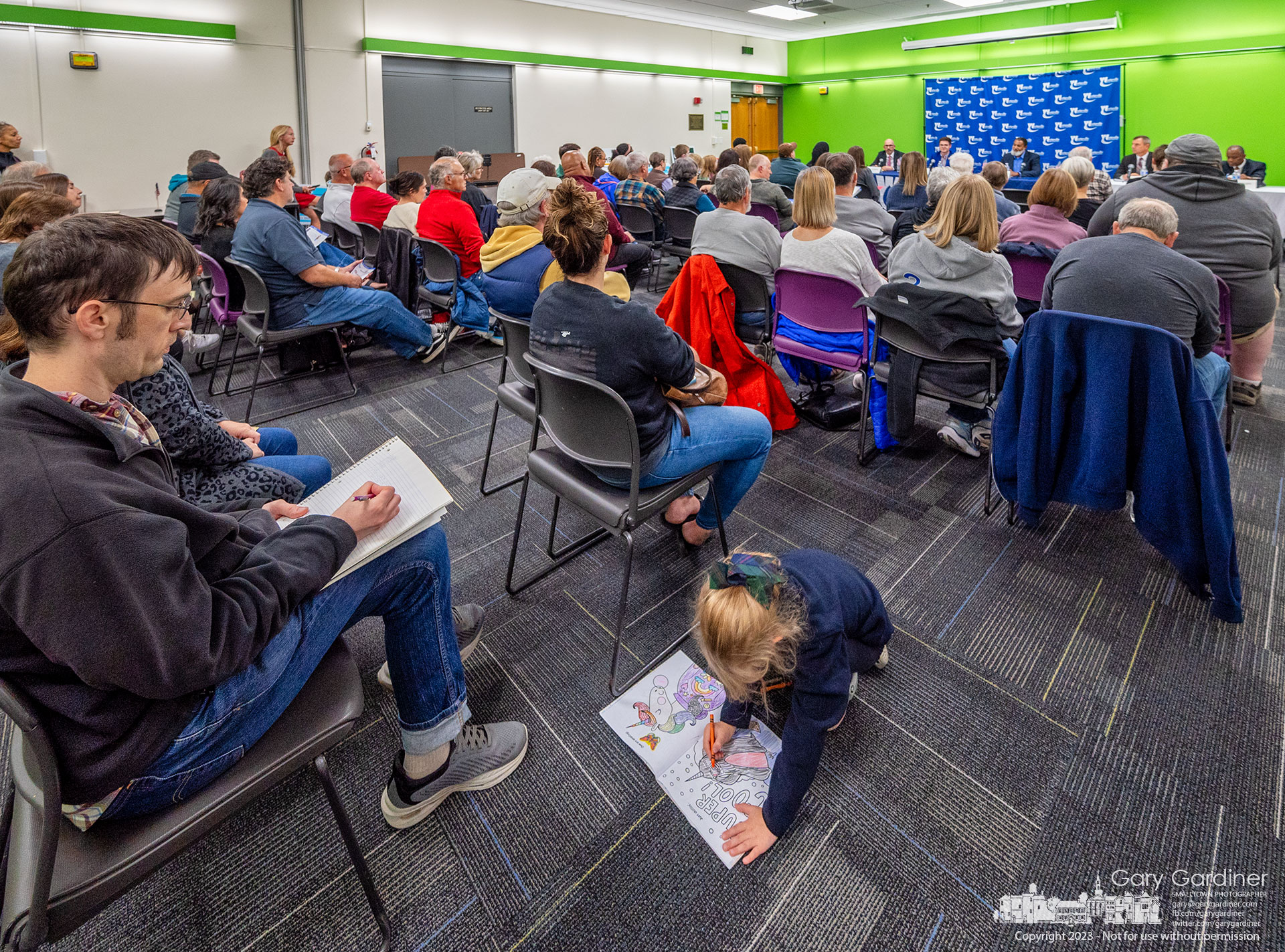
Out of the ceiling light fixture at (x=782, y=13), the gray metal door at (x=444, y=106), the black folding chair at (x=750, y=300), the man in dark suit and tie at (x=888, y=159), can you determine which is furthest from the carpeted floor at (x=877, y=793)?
the ceiling light fixture at (x=782, y=13)

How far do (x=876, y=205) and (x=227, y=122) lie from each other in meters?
7.34

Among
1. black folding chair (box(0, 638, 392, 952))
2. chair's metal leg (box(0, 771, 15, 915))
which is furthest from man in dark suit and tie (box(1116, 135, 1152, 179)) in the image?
chair's metal leg (box(0, 771, 15, 915))

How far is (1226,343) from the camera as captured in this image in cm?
264

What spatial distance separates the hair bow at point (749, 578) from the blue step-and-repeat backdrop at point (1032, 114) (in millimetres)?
12096

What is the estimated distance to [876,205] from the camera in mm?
3992

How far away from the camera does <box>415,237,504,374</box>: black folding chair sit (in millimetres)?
3887

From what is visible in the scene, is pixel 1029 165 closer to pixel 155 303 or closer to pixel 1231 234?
pixel 1231 234

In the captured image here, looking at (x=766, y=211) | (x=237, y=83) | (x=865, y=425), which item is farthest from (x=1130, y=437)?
(x=237, y=83)

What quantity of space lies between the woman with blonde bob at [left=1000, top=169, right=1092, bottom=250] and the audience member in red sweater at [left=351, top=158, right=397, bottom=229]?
13.2ft

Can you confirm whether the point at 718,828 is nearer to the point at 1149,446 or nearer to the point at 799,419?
the point at 1149,446

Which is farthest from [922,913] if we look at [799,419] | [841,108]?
[841,108]

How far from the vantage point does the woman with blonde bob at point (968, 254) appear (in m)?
2.46

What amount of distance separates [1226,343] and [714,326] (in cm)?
201

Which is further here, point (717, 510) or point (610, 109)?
point (610, 109)
